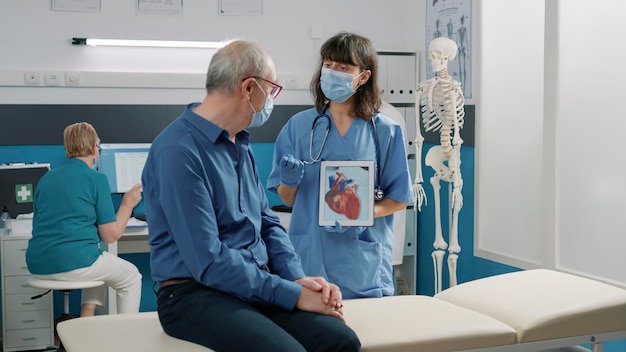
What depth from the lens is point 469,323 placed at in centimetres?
238

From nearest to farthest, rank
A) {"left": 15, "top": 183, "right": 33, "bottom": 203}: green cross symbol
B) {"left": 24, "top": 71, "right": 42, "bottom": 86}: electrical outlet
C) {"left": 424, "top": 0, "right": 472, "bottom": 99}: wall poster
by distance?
{"left": 424, "top": 0, "right": 472, "bottom": 99}: wall poster < {"left": 15, "top": 183, "right": 33, "bottom": 203}: green cross symbol < {"left": 24, "top": 71, "right": 42, "bottom": 86}: electrical outlet

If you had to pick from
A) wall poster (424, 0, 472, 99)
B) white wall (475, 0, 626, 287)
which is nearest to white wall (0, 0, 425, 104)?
wall poster (424, 0, 472, 99)

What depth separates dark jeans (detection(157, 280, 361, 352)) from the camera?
1998 millimetres

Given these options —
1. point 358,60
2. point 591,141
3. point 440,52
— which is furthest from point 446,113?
point 358,60

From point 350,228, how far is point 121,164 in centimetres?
232

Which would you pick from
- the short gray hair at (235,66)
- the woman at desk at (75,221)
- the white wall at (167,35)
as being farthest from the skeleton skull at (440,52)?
the short gray hair at (235,66)

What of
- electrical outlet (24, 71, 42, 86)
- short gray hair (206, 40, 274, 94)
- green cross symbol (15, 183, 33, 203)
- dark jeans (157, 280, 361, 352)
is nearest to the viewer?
dark jeans (157, 280, 361, 352)

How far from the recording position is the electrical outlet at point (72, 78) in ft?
15.5

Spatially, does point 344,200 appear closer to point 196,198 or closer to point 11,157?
point 196,198

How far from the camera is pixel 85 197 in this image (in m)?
3.93

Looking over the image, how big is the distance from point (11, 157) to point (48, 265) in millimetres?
1027

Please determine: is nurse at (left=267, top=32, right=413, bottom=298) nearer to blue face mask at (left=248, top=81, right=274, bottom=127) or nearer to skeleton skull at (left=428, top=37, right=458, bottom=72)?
blue face mask at (left=248, top=81, right=274, bottom=127)

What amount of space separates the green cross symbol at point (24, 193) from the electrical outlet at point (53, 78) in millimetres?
610

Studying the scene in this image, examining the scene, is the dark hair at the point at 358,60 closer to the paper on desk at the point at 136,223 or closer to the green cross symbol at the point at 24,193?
the paper on desk at the point at 136,223
